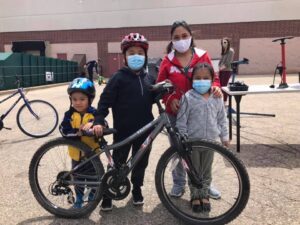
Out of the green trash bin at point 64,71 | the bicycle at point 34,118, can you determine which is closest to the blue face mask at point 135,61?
the bicycle at point 34,118

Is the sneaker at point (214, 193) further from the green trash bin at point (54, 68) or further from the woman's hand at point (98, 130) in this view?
the green trash bin at point (54, 68)

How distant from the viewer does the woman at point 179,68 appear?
3.71m

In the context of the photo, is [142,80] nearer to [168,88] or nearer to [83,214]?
[168,88]

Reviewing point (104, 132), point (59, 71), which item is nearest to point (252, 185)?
point (104, 132)

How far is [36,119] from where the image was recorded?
24.5ft

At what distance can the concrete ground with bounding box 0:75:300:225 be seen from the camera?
3562 millimetres

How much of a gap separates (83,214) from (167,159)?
101 centimetres

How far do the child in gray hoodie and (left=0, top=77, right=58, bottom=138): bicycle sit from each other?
4.59m

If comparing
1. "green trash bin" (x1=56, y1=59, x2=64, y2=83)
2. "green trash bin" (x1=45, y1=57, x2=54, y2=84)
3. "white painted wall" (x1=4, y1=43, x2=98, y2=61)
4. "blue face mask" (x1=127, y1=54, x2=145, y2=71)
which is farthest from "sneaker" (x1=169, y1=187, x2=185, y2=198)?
"white painted wall" (x1=4, y1=43, x2=98, y2=61)

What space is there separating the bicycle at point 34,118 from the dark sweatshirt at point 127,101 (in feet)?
13.8

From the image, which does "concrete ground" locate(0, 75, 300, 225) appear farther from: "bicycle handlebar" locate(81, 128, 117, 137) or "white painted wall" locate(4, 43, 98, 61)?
"white painted wall" locate(4, 43, 98, 61)

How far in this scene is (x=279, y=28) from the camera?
3478cm

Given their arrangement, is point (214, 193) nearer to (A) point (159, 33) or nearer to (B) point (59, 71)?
(B) point (59, 71)

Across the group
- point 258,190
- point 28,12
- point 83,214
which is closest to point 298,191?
point 258,190
